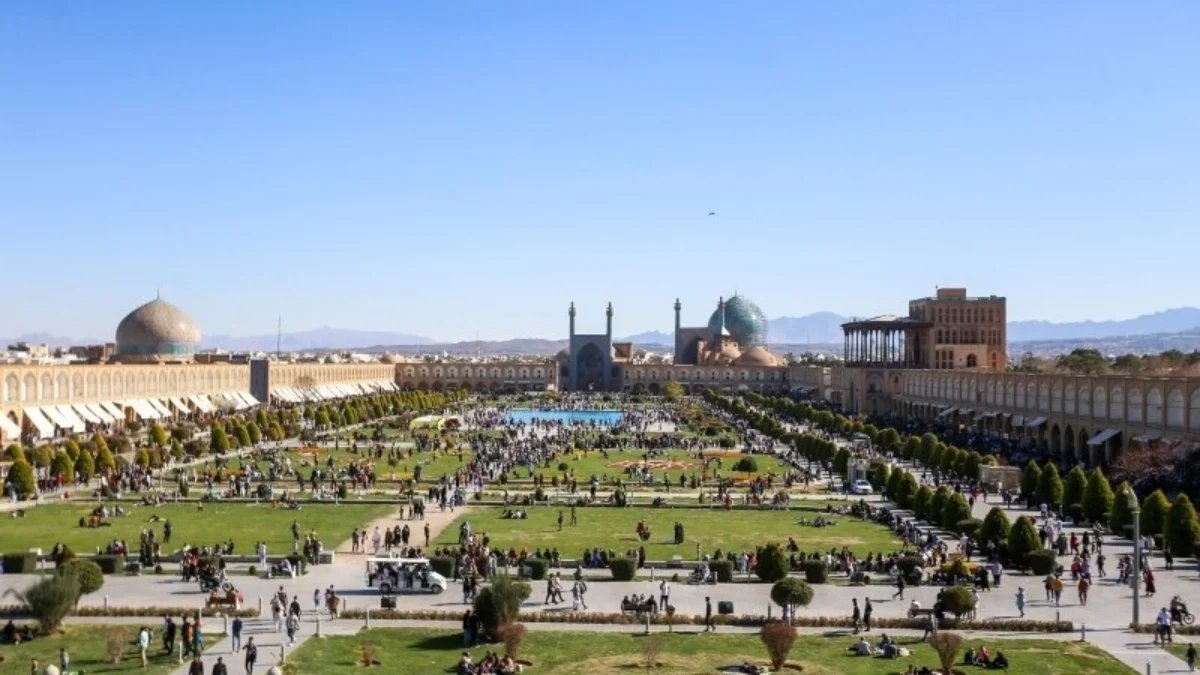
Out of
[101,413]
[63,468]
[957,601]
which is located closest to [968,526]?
[957,601]

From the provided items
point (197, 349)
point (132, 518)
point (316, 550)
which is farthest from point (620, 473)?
point (197, 349)

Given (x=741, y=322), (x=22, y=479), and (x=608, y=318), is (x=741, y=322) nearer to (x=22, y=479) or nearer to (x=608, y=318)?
(x=608, y=318)

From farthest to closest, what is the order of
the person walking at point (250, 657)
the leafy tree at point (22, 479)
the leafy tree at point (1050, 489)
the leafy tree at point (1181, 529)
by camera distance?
the leafy tree at point (22, 479) → the leafy tree at point (1050, 489) → the leafy tree at point (1181, 529) → the person walking at point (250, 657)

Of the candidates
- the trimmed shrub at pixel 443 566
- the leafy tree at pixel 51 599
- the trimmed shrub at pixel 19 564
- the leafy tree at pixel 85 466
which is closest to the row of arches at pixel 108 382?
the leafy tree at pixel 85 466

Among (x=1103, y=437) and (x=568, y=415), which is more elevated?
(x=1103, y=437)

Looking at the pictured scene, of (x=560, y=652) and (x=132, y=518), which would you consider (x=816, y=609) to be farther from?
(x=132, y=518)

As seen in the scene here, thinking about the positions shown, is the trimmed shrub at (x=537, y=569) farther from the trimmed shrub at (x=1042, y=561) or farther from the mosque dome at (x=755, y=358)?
the mosque dome at (x=755, y=358)
